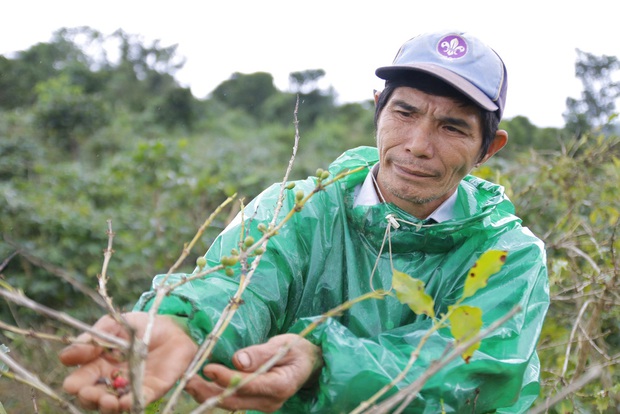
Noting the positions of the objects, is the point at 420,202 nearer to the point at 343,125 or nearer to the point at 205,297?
the point at 205,297

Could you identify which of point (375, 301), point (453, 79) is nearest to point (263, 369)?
point (375, 301)

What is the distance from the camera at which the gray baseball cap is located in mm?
1595

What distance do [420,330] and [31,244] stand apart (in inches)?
206

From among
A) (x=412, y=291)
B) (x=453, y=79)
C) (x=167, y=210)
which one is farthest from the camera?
(x=167, y=210)

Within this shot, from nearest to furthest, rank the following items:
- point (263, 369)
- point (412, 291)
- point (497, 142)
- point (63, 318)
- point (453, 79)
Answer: point (63, 318) < point (263, 369) < point (412, 291) < point (453, 79) < point (497, 142)

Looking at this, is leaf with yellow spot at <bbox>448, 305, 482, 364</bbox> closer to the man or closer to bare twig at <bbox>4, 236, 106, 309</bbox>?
the man

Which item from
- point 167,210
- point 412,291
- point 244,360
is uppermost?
point 412,291

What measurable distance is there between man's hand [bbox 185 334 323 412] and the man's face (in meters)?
0.63

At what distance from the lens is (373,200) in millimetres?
1695

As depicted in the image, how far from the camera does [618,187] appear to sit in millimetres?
3395

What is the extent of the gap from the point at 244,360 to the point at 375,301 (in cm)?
56

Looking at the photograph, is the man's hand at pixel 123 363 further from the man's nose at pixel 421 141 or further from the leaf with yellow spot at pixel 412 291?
the man's nose at pixel 421 141

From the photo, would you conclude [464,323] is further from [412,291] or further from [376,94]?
[376,94]

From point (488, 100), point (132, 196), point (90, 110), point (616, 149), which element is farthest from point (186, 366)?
point (90, 110)
